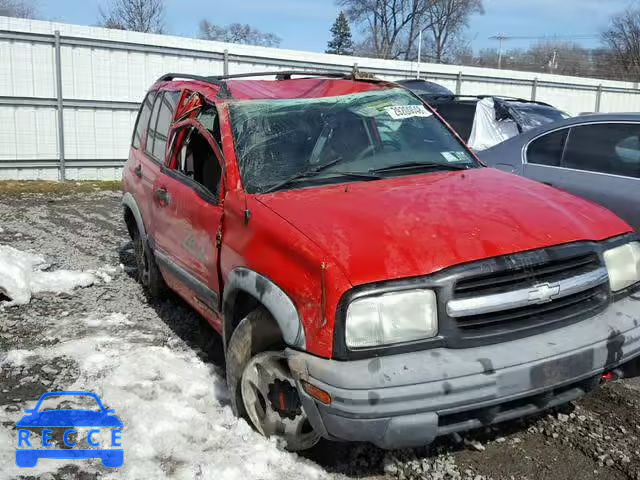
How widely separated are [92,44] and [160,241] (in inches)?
A: 358

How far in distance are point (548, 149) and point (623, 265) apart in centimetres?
260

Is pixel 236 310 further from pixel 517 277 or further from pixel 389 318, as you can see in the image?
pixel 517 277

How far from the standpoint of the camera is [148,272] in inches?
200

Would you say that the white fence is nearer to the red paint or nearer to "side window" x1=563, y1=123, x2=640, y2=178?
the red paint

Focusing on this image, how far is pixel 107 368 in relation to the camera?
150 inches

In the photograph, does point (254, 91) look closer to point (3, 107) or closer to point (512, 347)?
point (512, 347)

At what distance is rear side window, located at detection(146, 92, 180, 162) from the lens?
4691 millimetres

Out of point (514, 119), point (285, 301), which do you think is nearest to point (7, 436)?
point (285, 301)

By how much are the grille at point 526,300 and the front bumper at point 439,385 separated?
68mm

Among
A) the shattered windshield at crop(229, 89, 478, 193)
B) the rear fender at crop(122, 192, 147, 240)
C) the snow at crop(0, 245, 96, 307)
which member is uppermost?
the shattered windshield at crop(229, 89, 478, 193)

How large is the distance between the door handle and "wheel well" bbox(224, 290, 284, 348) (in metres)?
1.33

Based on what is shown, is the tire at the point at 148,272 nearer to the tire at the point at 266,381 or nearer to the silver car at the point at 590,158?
the tire at the point at 266,381

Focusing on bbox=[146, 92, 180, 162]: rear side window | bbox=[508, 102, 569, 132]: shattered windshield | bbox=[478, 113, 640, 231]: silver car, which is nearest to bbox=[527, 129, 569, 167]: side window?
bbox=[478, 113, 640, 231]: silver car

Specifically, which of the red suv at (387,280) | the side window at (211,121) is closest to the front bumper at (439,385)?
the red suv at (387,280)
